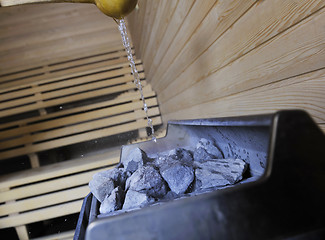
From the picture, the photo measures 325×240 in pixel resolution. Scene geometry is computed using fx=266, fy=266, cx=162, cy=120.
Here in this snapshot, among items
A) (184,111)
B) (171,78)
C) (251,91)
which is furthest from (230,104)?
(171,78)

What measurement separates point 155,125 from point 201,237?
2743 millimetres

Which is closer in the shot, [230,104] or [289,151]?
[289,151]

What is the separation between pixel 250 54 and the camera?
82cm

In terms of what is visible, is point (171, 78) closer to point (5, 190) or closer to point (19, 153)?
point (5, 190)

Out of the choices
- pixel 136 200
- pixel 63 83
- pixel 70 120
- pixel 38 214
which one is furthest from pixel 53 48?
pixel 136 200

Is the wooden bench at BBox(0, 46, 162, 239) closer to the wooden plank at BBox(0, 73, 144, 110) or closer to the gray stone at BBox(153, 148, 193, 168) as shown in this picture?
the wooden plank at BBox(0, 73, 144, 110)

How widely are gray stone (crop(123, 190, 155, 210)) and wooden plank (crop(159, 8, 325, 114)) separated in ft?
1.49

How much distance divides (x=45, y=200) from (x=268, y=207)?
2.25 m

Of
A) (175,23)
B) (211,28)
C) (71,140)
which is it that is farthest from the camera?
(71,140)

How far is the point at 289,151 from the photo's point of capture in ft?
1.27

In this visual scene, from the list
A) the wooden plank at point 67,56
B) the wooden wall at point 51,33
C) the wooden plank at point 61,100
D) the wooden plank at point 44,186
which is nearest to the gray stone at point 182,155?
the wooden plank at point 44,186

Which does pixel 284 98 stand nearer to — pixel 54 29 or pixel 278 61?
pixel 278 61

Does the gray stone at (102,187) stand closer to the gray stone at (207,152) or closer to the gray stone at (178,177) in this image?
the gray stone at (178,177)

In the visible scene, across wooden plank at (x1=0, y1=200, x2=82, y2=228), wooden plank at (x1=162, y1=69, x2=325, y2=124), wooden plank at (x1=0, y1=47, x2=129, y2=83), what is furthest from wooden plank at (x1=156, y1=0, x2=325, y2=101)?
wooden plank at (x1=0, y1=47, x2=129, y2=83)
